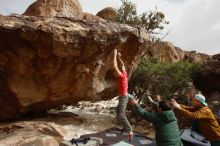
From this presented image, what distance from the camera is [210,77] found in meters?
19.4

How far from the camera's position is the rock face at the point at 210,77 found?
19.2 meters

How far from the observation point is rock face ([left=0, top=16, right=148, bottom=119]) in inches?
434

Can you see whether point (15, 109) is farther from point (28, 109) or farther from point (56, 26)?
point (56, 26)

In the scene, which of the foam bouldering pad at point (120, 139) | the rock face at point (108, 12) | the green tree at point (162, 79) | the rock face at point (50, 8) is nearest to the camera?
the foam bouldering pad at point (120, 139)

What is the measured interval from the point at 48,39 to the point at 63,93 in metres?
2.78

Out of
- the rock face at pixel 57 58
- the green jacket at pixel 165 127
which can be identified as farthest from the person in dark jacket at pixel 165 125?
the rock face at pixel 57 58

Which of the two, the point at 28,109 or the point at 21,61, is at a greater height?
the point at 21,61

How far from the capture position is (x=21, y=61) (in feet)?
38.1

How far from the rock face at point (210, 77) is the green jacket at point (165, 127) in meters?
13.2

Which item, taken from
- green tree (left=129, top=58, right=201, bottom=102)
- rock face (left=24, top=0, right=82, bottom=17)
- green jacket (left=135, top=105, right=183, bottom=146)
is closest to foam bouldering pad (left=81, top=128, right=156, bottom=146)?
green jacket (left=135, top=105, right=183, bottom=146)

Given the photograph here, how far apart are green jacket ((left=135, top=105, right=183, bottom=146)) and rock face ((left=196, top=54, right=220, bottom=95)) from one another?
13161 millimetres

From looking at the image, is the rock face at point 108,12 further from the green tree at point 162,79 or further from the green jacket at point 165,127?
the green jacket at point 165,127

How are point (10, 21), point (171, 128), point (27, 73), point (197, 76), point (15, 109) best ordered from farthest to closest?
point (197, 76)
point (15, 109)
point (27, 73)
point (10, 21)
point (171, 128)

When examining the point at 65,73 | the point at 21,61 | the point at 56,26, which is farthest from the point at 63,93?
the point at 56,26
